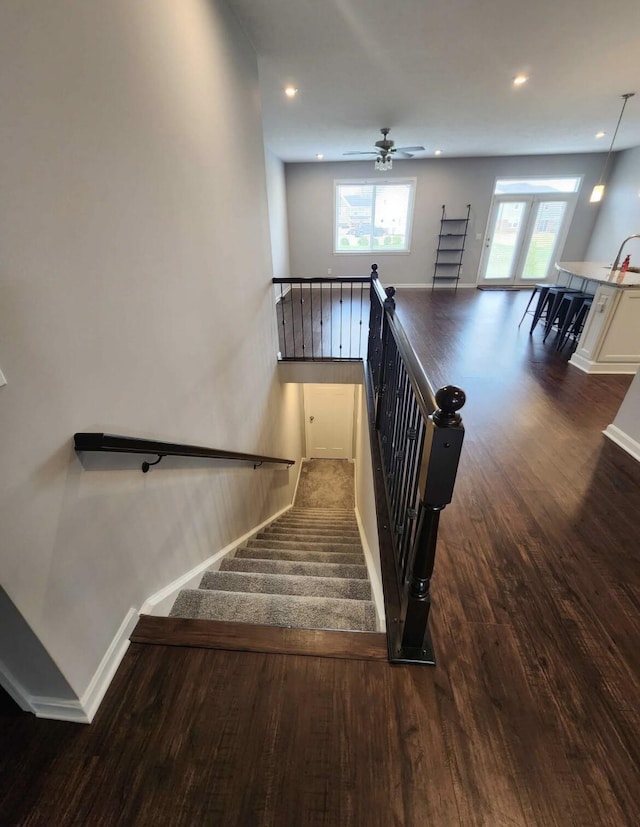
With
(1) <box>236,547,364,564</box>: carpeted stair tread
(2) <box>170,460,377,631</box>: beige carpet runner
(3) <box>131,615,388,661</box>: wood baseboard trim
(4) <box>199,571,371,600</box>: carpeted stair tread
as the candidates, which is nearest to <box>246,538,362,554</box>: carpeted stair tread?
(2) <box>170,460,377,631</box>: beige carpet runner

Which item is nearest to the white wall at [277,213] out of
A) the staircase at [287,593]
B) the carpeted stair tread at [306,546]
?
the carpeted stair tread at [306,546]

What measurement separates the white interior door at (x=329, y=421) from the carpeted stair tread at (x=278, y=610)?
18.5 feet

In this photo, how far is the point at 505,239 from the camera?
26.3ft

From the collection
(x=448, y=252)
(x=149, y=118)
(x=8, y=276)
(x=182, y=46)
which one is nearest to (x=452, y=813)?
(x=8, y=276)

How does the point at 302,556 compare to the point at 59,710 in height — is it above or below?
below

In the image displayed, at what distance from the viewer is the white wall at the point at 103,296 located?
2.96ft

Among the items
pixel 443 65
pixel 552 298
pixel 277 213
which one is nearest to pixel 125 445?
pixel 443 65

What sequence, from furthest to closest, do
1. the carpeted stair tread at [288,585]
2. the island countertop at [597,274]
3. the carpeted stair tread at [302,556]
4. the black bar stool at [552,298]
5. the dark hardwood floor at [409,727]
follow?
the black bar stool at [552,298]
the island countertop at [597,274]
the carpeted stair tread at [302,556]
the carpeted stair tread at [288,585]
the dark hardwood floor at [409,727]

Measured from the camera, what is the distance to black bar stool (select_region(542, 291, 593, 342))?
4480mm

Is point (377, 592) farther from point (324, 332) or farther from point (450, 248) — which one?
point (450, 248)

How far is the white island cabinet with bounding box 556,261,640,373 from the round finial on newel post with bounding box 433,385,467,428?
13.0 ft

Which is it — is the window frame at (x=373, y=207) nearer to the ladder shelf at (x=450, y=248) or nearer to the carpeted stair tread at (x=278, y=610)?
the ladder shelf at (x=450, y=248)

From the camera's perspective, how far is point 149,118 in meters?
1.47

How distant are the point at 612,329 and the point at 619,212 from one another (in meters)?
5.49
